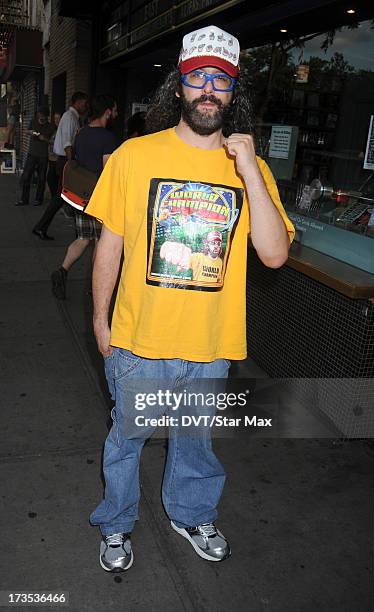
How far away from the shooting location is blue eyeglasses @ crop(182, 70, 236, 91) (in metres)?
1.99

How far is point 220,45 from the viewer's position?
2.00 m

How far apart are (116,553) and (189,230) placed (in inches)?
53.4

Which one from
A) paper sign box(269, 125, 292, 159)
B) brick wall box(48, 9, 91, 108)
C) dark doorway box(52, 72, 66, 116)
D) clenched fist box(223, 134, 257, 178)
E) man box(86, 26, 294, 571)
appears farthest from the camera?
dark doorway box(52, 72, 66, 116)

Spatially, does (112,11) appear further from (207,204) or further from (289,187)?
(207,204)

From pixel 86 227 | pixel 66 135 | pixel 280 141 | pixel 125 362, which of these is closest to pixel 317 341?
pixel 125 362

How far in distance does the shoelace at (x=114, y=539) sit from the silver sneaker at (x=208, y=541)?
1.04ft

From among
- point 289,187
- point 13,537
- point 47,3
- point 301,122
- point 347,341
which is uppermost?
point 47,3

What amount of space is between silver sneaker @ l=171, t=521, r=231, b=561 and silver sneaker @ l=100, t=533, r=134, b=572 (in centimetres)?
28

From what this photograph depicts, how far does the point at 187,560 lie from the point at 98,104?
426cm

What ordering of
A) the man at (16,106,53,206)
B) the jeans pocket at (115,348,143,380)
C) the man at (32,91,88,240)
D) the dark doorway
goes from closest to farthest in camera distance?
the jeans pocket at (115,348,143,380) → the man at (32,91,88,240) → the man at (16,106,53,206) → the dark doorway

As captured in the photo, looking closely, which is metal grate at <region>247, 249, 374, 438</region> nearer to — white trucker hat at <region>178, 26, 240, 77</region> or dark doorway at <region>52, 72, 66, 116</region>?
white trucker hat at <region>178, 26, 240, 77</region>

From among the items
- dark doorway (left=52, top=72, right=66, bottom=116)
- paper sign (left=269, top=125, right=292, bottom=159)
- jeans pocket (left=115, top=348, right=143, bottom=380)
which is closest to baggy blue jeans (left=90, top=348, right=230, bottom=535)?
jeans pocket (left=115, top=348, right=143, bottom=380)

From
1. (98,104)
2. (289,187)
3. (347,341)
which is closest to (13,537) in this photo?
(347,341)

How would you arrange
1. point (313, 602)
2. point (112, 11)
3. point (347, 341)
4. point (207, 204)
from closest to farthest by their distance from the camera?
1. point (207, 204)
2. point (313, 602)
3. point (347, 341)
4. point (112, 11)
